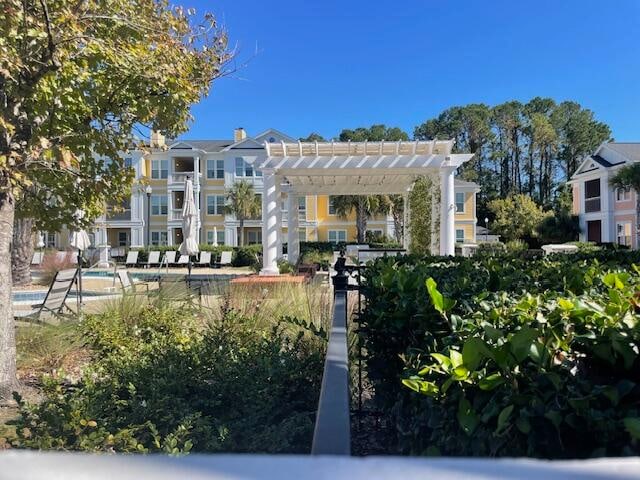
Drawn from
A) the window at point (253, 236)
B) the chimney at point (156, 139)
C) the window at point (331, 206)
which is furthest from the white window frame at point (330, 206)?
the chimney at point (156, 139)

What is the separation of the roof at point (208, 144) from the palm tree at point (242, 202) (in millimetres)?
4288

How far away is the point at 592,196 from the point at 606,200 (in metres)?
2.76

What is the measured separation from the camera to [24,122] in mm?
4941

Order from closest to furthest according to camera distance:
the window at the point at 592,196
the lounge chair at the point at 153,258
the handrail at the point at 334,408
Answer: the handrail at the point at 334,408
the lounge chair at the point at 153,258
the window at the point at 592,196

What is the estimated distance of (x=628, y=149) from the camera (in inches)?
1305

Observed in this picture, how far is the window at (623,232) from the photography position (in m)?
31.8

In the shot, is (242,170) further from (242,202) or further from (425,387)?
(425,387)

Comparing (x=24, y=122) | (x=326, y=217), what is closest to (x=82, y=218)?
(x=24, y=122)

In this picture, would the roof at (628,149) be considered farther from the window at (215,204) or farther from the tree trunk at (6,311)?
the tree trunk at (6,311)

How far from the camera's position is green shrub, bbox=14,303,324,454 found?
274cm

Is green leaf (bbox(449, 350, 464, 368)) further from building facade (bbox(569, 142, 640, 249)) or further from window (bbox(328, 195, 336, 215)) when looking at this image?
window (bbox(328, 195, 336, 215))

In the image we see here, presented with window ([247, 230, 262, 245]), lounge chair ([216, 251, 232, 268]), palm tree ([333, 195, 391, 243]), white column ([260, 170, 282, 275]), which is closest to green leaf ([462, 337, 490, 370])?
white column ([260, 170, 282, 275])

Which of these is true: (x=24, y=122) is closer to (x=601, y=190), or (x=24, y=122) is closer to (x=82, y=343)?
(x=82, y=343)

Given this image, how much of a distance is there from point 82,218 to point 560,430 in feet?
20.7
